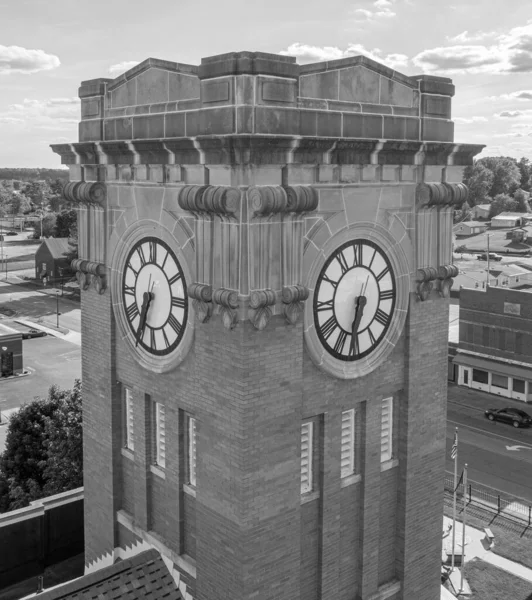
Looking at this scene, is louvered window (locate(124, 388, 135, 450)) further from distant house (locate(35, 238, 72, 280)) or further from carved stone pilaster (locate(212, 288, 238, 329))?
distant house (locate(35, 238, 72, 280))

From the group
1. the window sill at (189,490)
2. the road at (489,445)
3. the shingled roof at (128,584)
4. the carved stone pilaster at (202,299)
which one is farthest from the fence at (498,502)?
the carved stone pilaster at (202,299)

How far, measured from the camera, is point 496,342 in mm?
72562

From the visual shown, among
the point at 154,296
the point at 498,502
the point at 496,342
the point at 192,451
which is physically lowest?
the point at 498,502

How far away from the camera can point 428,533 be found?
19672 mm

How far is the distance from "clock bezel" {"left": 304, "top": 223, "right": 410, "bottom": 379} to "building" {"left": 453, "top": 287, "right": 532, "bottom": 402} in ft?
182

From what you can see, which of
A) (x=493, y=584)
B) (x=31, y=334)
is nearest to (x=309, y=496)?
(x=493, y=584)

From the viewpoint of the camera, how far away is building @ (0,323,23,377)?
79.8 m

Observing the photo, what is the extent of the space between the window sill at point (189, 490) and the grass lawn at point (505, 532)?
2767cm

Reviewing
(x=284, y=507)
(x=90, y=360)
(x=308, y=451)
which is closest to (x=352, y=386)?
(x=308, y=451)

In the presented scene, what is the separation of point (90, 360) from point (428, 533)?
1034cm

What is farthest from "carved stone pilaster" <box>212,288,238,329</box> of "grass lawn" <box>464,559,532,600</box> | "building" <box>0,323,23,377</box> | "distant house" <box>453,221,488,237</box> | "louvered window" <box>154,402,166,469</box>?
"distant house" <box>453,221,488,237</box>

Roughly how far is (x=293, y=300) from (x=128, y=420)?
6.85 meters

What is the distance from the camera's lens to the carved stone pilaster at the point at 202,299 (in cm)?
1553

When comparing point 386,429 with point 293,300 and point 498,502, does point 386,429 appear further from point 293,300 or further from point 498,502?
point 498,502
